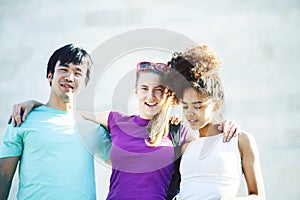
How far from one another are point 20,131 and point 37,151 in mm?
261

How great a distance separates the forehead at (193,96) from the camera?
177 inches

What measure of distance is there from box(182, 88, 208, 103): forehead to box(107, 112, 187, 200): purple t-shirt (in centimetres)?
49

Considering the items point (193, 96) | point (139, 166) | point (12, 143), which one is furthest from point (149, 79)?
point (12, 143)

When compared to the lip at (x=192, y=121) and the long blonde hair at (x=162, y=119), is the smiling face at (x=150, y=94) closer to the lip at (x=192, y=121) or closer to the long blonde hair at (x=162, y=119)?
the long blonde hair at (x=162, y=119)

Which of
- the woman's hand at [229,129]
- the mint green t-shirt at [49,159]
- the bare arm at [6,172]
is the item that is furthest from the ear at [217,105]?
the bare arm at [6,172]

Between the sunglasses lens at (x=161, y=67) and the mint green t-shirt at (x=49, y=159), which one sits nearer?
the mint green t-shirt at (x=49, y=159)

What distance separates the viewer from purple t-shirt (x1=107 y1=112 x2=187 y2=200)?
4.59 m

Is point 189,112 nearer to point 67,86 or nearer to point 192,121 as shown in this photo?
point 192,121

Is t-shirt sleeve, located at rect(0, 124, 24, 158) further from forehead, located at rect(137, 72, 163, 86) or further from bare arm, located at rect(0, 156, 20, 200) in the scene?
forehead, located at rect(137, 72, 163, 86)

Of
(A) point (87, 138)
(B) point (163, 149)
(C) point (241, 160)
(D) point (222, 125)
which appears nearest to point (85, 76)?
(A) point (87, 138)

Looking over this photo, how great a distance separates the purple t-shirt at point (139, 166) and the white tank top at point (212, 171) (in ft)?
0.82

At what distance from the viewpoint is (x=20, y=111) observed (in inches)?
196

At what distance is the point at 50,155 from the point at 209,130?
1.56m

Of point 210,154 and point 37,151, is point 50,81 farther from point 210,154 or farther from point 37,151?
point 210,154
